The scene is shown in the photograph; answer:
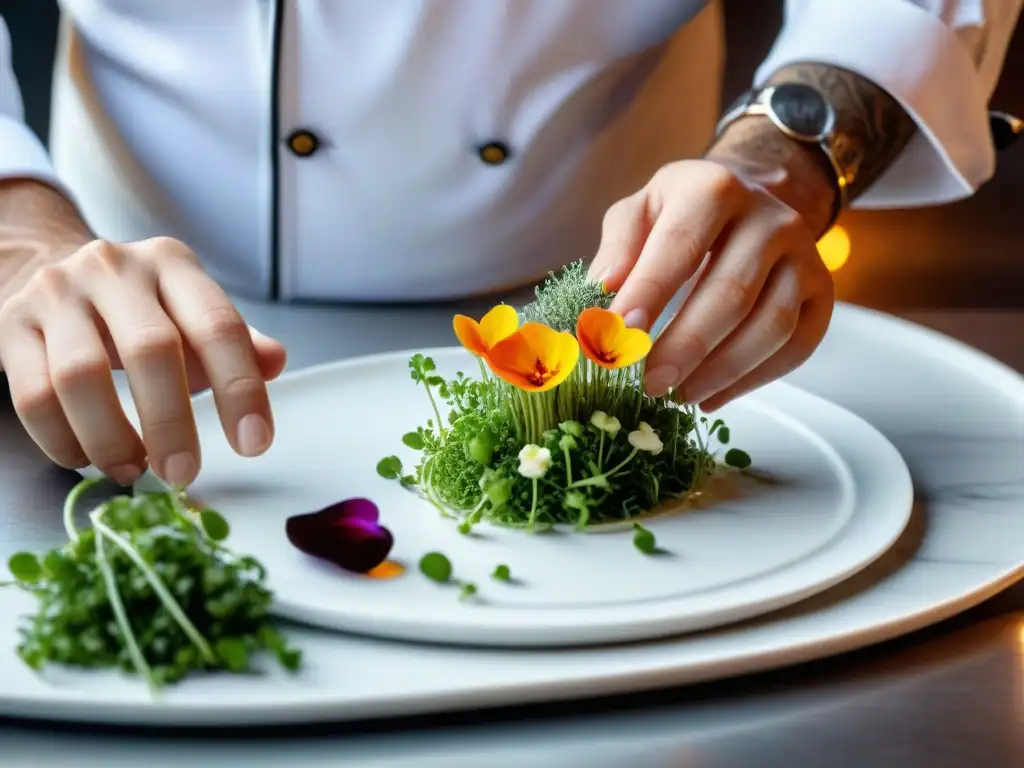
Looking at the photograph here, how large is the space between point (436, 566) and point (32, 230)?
2.13ft

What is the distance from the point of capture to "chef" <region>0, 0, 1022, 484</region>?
1.17 metres

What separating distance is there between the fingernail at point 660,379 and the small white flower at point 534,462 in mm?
99

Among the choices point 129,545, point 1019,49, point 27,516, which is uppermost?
point 1019,49

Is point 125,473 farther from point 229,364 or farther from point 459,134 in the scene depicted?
point 459,134

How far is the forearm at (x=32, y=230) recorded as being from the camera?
103cm

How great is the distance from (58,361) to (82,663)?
28 centimetres

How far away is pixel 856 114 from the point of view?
120 cm

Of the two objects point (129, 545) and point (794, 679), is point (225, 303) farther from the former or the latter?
point (794, 679)

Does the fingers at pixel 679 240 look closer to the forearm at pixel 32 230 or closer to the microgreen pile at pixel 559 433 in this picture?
the microgreen pile at pixel 559 433

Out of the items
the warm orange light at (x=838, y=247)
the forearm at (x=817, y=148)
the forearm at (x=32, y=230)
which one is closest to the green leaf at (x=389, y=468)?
the forearm at (x=32, y=230)

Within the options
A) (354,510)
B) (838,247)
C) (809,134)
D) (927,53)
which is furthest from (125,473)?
(838,247)

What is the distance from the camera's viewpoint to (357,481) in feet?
2.74

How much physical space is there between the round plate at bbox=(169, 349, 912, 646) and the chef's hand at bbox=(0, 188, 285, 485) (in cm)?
7

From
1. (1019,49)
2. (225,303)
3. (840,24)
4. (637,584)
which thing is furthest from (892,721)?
(1019,49)
